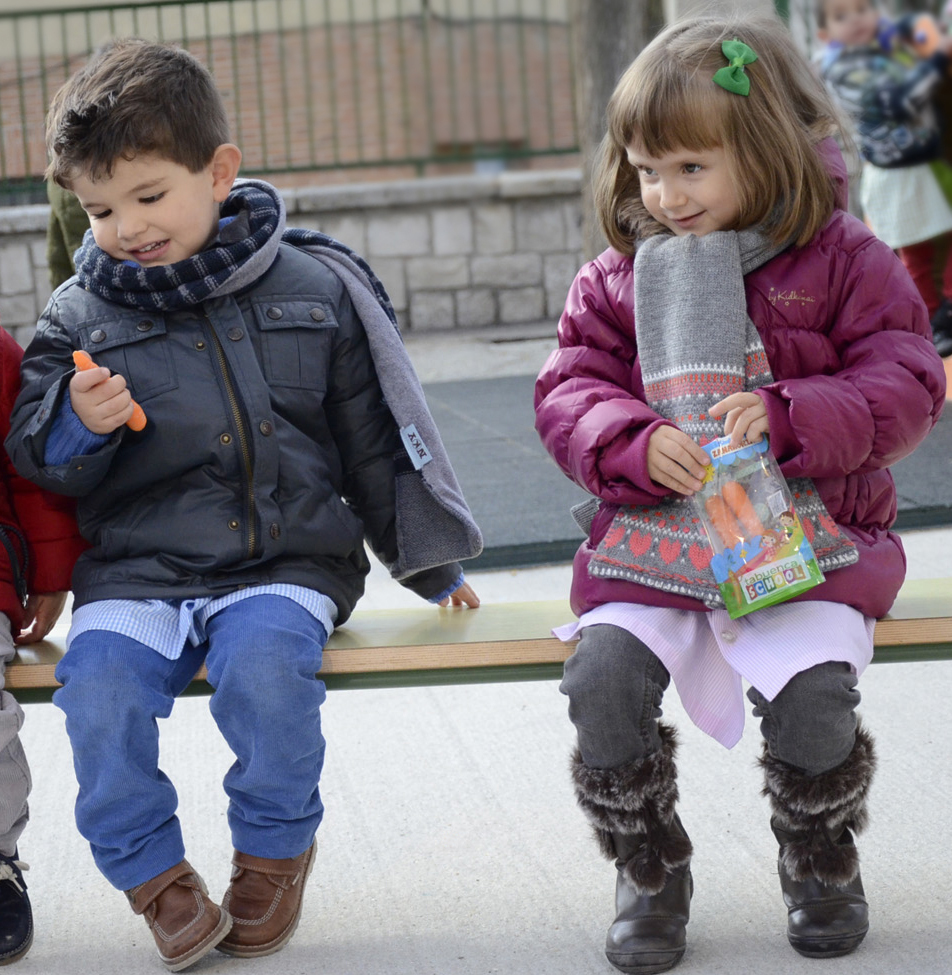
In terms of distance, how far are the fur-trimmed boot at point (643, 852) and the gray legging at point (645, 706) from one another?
3cm

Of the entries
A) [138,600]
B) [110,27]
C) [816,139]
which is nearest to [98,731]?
[138,600]

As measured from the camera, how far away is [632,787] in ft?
6.41

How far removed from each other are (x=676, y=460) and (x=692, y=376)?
150mm

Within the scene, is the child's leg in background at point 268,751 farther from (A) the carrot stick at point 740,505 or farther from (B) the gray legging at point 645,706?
(A) the carrot stick at point 740,505

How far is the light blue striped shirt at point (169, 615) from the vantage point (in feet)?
6.61

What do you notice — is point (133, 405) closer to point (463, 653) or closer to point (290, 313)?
point (290, 313)

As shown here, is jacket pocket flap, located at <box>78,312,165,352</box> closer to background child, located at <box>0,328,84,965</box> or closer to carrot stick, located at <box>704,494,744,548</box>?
background child, located at <box>0,328,84,965</box>

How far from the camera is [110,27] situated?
9648mm

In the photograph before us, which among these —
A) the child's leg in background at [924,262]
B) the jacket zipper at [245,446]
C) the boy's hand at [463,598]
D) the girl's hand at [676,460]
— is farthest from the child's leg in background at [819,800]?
the child's leg in background at [924,262]

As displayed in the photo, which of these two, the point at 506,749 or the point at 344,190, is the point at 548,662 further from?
the point at 344,190

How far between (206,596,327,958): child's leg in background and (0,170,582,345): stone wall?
7398mm

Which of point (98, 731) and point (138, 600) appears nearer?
point (98, 731)

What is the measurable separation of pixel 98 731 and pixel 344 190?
7710 millimetres

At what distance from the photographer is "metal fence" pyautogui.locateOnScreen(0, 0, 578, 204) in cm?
968
